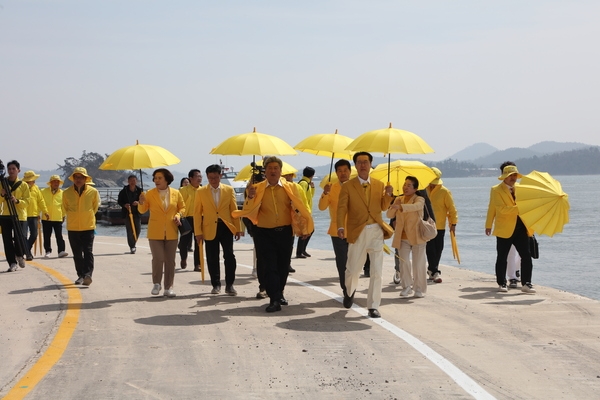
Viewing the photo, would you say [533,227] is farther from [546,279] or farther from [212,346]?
[546,279]

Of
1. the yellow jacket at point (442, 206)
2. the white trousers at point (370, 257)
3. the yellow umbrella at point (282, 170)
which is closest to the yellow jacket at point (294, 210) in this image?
the white trousers at point (370, 257)

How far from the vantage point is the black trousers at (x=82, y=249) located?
13250mm

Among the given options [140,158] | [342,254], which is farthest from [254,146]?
[342,254]

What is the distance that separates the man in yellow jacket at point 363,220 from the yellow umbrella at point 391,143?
1.05 meters

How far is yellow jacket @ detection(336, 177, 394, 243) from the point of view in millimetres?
10430

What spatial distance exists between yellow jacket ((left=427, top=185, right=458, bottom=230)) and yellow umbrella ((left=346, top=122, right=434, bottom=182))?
2.62 meters

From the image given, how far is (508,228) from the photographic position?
42.9ft

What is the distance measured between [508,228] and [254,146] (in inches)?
155

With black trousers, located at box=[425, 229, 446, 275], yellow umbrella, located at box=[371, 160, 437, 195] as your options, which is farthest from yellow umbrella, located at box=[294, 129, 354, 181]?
black trousers, located at box=[425, 229, 446, 275]

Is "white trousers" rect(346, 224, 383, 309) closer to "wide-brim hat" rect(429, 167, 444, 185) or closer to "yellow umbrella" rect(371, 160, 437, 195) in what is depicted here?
"yellow umbrella" rect(371, 160, 437, 195)

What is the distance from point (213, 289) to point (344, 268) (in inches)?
82.3

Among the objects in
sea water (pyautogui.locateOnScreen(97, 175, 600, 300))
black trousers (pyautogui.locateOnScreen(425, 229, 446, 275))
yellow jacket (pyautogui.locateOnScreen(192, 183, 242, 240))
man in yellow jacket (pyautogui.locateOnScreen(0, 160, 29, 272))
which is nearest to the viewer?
yellow jacket (pyautogui.locateOnScreen(192, 183, 242, 240))

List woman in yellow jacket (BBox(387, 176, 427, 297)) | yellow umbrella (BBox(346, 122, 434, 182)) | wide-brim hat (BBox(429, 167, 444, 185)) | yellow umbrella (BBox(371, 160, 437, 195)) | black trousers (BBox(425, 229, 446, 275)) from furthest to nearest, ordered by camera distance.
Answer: black trousers (BBox(425, 229, 446, 275)), wide-brim hat (BBox(429, 167, 444, 185)), yellow umbrella (BBox(371, 160, 437, 195)), woman in yellow jacket (BBox(387, 176, 427, 297)), yellow umbrella (BBox(346, 122, 434, 182))

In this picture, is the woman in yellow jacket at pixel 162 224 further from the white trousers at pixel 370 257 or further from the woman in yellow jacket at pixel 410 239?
the woman in yellow jacket at pixel 410 239
